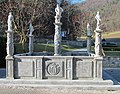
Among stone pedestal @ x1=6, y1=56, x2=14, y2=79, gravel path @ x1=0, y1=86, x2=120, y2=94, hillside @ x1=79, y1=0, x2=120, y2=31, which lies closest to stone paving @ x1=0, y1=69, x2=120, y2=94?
gravel path @ x1=0, y1=86, x2=120, y2=94

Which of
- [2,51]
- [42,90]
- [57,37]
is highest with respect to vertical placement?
[57,37]

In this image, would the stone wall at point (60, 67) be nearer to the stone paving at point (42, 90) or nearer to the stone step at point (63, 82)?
the stone step at point (63, 82)

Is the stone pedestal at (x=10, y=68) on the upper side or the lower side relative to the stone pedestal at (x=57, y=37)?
lower

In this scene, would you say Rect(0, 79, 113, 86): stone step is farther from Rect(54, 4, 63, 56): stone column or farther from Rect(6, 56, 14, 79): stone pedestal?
Rect(54, 4, 63, 56): stone column

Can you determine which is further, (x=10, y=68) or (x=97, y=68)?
(x=10, y=68)

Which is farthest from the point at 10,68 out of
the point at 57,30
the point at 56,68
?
the point at 57,30

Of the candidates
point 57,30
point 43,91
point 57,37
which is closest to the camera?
point 43,91

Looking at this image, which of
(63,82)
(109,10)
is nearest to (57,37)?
(63,82)

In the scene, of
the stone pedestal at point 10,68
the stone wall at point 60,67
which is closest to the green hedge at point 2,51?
the stone pedestal at point 10,68

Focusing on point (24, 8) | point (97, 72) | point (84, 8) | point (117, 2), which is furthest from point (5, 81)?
point (117, 2)

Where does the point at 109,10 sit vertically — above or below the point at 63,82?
above

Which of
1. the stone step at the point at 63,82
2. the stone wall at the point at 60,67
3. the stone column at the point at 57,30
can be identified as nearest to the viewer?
the stone step at the point at 63,82

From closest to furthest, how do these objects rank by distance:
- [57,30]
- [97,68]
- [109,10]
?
[97,68] → [57,30] → [109,10]

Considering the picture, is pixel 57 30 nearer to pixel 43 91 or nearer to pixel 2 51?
pixel 43 91
